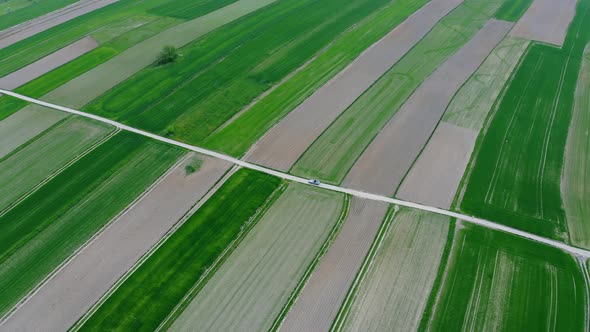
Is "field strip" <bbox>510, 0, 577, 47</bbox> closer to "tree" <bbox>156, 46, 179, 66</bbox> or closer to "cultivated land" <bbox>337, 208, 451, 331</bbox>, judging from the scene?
"cultivated land" <bbox>337, 208, 451, 331</bbox>

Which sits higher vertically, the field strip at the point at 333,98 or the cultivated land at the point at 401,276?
the field strip at the point at 333,98

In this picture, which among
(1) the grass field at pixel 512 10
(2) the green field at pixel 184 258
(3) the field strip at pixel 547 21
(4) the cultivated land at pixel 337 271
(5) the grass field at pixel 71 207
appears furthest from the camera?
(1) the grass field at pixel 512 10


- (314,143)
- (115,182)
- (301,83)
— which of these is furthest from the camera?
(301,83)

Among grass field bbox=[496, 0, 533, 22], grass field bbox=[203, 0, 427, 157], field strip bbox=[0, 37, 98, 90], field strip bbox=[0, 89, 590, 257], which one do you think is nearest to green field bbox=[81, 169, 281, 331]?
field strip bbox=[0, 89, 590, 257]

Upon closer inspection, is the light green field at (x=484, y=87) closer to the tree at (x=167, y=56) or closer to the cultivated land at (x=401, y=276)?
the cultivated land at (x=401, y=276)

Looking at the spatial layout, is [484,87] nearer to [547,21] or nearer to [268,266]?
[547,21]

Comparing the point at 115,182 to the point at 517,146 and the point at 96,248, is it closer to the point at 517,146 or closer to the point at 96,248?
the point at 96,248

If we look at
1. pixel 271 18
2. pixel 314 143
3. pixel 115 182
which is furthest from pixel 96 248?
pixel 271 18

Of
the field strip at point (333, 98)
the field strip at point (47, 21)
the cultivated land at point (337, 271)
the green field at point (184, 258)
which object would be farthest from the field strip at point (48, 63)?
the cultivated land at point (337, 271)
